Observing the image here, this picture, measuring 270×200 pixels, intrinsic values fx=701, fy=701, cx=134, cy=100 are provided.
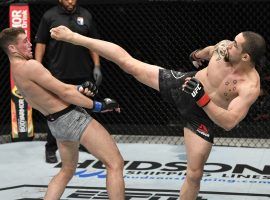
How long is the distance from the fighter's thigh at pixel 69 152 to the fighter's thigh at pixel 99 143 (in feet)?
0.51

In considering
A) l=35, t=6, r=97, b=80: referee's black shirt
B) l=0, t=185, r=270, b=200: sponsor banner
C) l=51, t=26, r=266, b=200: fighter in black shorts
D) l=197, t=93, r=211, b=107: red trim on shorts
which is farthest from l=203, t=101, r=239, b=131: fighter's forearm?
l=35, t=6, r=97, b=80: referee's black shirt

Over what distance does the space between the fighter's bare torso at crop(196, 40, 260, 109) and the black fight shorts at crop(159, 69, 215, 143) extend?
153 millimetres

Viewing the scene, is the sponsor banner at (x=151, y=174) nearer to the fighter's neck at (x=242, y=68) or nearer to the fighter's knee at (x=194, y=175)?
the fighter's knee at (x=194, y=175)

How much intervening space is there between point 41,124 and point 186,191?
381 centimetres

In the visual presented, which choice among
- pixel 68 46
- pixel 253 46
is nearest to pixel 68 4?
pixel 68 46

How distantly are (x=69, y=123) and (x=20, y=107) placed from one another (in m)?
3.00

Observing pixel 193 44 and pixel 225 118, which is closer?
pixel 225 118

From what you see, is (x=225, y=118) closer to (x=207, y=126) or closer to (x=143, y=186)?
(x=207, y=126)

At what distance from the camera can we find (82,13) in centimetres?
704

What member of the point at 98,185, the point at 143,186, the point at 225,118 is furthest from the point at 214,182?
the point at 225,118

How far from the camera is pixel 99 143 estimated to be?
504 centimetres

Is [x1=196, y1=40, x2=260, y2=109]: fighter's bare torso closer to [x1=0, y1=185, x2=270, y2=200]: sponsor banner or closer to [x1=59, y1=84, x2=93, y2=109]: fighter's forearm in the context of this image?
[x1=59, y1=84, x2=93, y2=109]: fighter's forearm

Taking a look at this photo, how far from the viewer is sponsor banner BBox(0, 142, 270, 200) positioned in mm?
6137

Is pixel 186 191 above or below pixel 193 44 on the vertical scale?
below
